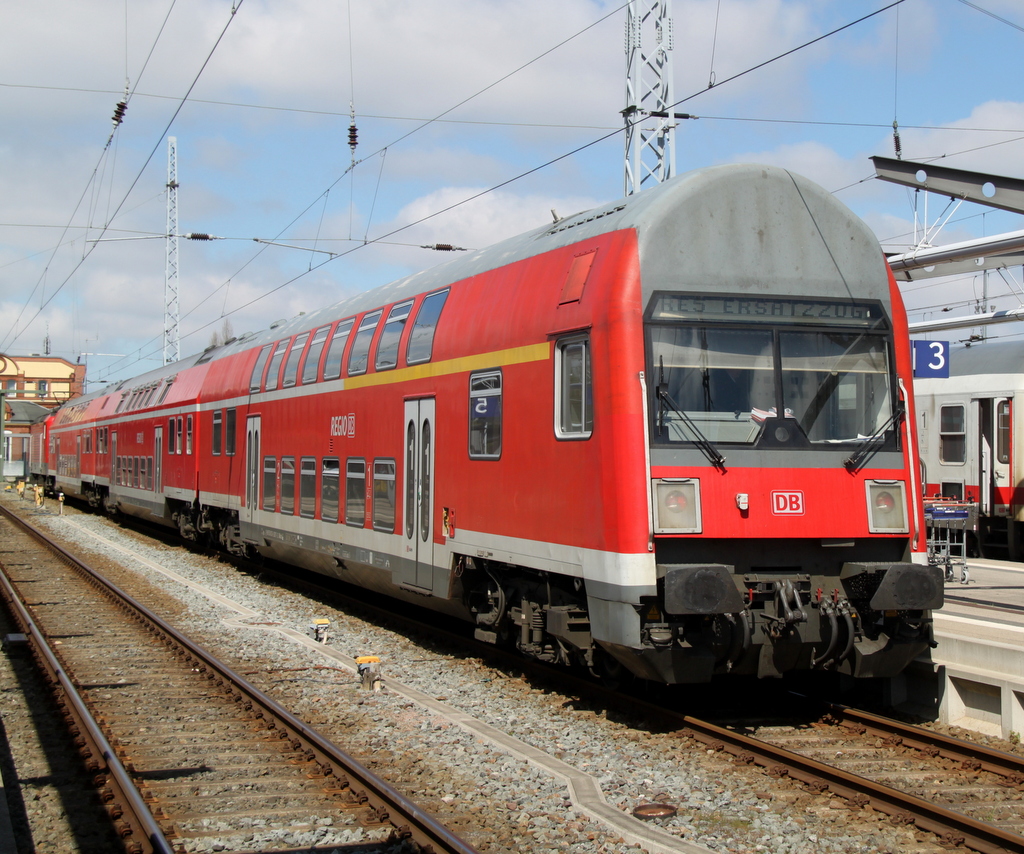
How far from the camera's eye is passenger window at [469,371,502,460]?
355 inches

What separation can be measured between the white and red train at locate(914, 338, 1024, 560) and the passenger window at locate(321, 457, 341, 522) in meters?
12.2

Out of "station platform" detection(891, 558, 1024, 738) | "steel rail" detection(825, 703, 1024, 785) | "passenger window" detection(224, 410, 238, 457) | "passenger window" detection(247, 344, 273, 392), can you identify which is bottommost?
"steel rail" detection(825, 703, 1024, 785)

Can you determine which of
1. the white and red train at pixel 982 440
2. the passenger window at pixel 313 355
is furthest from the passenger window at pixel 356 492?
the white and red train at pixel 982 440

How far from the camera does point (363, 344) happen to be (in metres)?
12.4

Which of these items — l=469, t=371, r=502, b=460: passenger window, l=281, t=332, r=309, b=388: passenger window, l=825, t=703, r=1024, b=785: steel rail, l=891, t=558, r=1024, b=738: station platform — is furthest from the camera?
l=281, t=332, r=309, b=388: passenger window

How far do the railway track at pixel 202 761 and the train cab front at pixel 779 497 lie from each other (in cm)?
223

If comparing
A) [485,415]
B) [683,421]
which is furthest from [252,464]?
[683,421]

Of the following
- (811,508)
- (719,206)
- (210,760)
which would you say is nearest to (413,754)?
(210,760)

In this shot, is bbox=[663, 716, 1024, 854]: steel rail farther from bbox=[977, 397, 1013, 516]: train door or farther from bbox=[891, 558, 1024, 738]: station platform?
bbox=[977, 397, 1013, 516]: train door

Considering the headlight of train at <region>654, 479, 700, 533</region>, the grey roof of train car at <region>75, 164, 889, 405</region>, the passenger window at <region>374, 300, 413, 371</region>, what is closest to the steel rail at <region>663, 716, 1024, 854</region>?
the headlight of train at <region>654, 479, 700, 533</region>

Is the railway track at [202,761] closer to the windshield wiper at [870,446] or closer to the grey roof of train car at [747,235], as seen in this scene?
the windshield wiper at [870,446]

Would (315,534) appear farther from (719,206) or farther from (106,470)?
(106,470)

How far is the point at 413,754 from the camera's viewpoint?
283 inches

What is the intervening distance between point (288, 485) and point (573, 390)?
8.08 m
